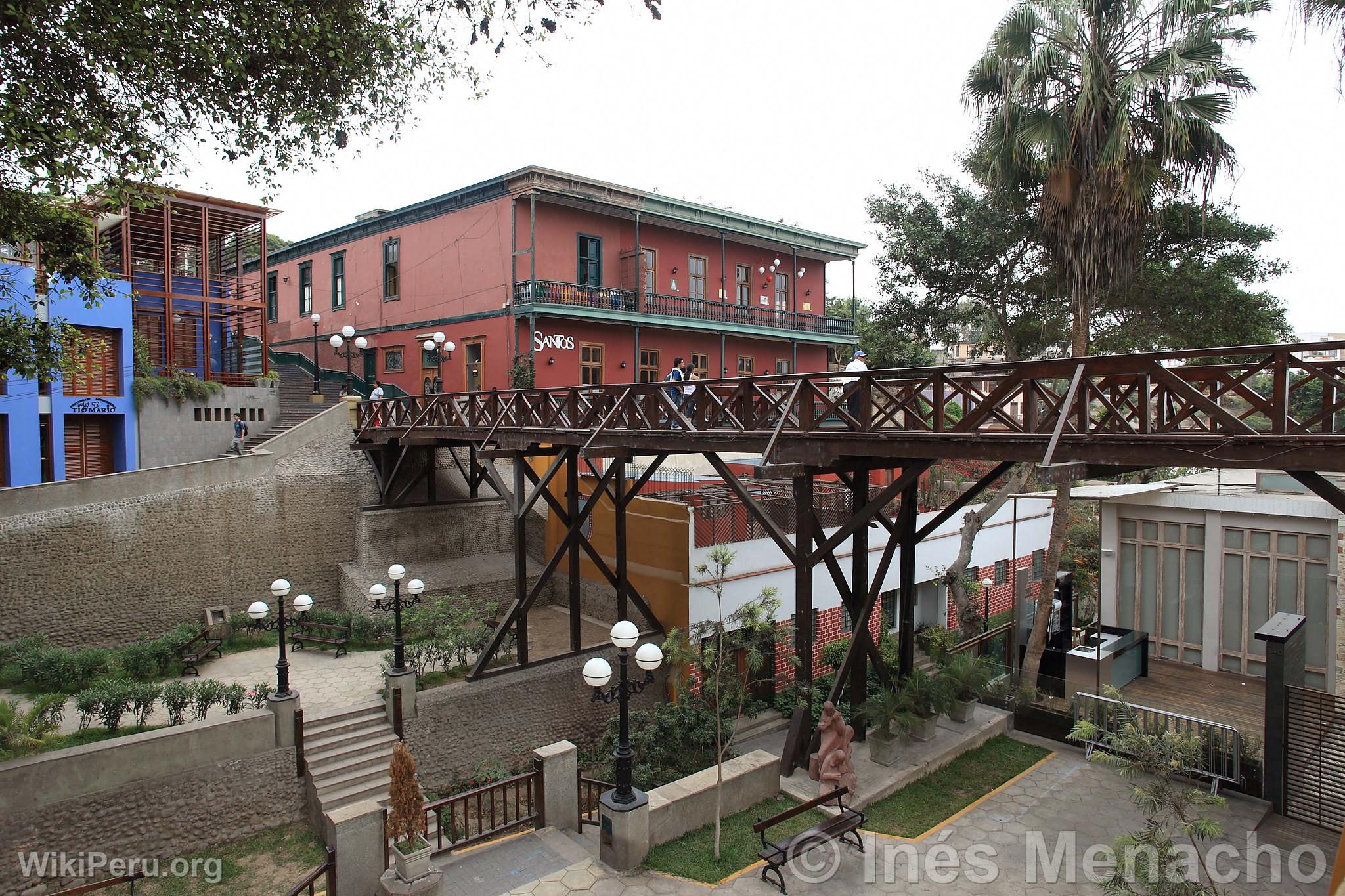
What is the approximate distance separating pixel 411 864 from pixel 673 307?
1871 cm

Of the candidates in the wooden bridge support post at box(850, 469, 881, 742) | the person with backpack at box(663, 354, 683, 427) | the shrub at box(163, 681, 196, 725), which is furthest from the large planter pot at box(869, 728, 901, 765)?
the shrub at box(163, 681, 196, 725)

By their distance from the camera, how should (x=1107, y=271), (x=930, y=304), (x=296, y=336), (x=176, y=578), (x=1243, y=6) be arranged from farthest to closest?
(x=296, y=336) < (x=930, y=304) < (x=176, y=578) < (x=1107, y=271) < (x=1243, y=6)

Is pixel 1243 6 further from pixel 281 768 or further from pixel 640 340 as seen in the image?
pixel 281 768

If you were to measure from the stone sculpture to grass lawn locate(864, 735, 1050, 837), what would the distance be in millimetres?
466

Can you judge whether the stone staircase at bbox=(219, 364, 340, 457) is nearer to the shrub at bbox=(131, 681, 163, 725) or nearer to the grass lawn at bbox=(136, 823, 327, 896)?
the shrub at bbox=(131, 681, 163, 725)

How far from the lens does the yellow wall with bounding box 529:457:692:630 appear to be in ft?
46.1

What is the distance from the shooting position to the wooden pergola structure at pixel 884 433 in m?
6.63

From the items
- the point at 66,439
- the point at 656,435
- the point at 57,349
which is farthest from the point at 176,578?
the point at 656,435

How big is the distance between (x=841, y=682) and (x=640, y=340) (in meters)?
15.3

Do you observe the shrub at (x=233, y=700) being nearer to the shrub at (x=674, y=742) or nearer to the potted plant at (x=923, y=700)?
the shrub at (x=674, y=742)

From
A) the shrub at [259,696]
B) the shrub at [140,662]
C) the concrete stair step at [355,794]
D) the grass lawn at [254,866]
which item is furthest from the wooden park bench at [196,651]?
the concrete stair step at [355,794]

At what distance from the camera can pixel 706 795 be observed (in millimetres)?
9203

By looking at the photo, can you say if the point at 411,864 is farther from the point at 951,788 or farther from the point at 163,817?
the point at 951,788

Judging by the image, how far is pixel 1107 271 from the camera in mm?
12070
